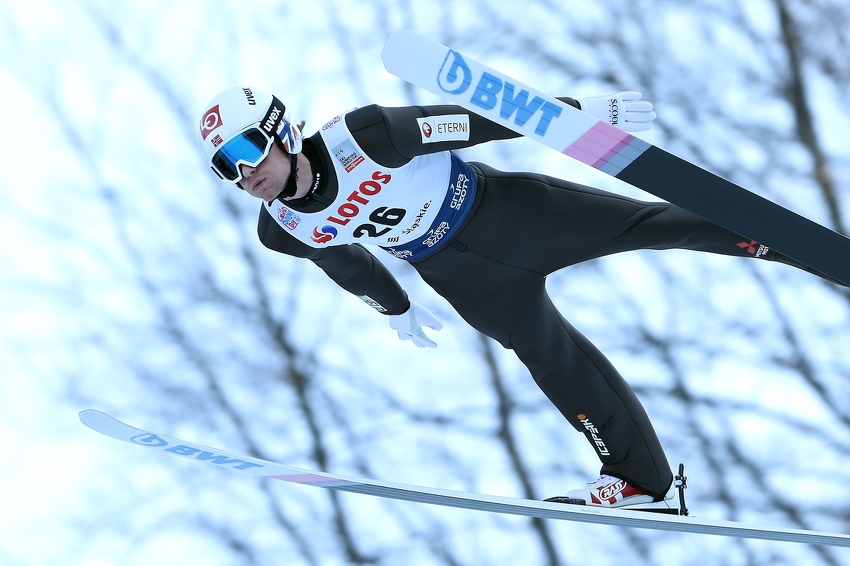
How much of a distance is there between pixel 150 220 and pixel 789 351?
4.43 metres

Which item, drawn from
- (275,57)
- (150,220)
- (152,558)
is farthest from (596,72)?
(152,558)

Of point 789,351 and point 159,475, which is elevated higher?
point 789,351

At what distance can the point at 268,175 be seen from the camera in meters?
2.40

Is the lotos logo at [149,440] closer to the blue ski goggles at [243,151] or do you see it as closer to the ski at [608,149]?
the blue ski goggles at [243,151]

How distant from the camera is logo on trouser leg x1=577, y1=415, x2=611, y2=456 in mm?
2828

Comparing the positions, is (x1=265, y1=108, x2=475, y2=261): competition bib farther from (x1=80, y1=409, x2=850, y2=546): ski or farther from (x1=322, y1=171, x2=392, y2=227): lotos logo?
(x1=80, y1=409, x2=850, y2=546): ski

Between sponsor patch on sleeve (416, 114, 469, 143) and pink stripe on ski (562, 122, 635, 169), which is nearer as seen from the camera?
pink stripe on ski (562, 122, 635, 169)

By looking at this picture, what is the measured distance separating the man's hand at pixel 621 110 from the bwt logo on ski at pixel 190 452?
1.65 m

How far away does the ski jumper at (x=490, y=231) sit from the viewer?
8.09ft

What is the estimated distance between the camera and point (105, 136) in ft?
19.7

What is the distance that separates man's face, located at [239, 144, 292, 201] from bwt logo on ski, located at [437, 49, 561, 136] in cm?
64

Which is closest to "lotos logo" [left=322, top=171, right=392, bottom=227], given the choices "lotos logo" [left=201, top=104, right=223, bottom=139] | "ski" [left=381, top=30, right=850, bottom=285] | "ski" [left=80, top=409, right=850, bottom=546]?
"lotos logo" [left=201, top=104, right=223, bottom=139]

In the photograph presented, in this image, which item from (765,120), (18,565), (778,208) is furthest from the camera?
(765,120)

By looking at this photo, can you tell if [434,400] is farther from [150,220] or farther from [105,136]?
[105,136]
